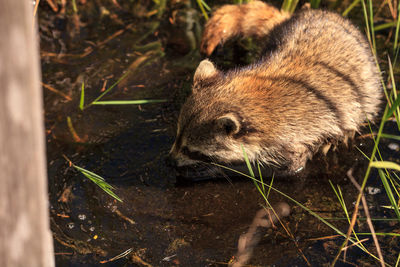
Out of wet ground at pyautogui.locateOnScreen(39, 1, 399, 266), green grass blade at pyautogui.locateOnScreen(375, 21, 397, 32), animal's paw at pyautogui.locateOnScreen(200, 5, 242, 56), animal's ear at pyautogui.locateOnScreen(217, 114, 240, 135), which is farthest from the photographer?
green grass blade at pyautogui.locateOnScreen(375, 21, 397, 32)

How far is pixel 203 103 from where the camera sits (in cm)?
416

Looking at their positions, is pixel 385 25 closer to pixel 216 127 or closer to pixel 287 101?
pixel 287 101

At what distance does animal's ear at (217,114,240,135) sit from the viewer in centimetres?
398

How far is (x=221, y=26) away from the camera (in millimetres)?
5312

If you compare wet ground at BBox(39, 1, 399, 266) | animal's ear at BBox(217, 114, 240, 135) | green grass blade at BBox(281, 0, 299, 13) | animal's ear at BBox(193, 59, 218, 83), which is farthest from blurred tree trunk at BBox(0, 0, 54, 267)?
green grass blade at BBox(281, 0, 299, 13)

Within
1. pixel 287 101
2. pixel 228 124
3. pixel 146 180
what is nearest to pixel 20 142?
pixel 228 124

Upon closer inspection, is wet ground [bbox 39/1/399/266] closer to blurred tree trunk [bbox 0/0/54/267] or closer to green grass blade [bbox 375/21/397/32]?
green grass blade [bbox 375/21/397/32]

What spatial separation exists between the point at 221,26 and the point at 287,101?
4.81 ft

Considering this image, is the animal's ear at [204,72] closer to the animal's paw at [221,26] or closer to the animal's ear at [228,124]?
the animal's ear at [228,124]

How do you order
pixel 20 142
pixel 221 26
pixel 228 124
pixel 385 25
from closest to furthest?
1. pixel 20 142
2. pixel 228 124
3. pixel 221 26
4. pixel 385 25

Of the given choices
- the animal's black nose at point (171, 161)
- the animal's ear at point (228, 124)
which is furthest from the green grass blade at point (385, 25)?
the animal's black nose at point (171, 161)

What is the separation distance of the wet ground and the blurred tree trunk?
6.63 feet

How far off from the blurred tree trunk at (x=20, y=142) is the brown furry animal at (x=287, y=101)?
254 cm

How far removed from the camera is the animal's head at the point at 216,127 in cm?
408
